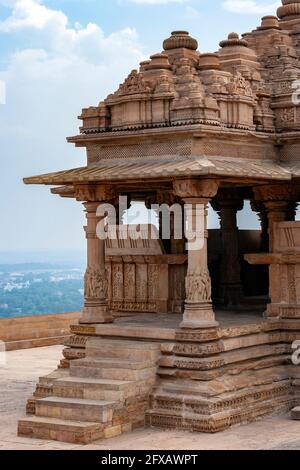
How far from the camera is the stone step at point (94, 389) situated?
42.9 feet

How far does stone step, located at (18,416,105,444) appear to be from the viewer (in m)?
12.4

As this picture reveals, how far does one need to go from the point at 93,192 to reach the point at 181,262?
1828mm

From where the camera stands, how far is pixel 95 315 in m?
15.0

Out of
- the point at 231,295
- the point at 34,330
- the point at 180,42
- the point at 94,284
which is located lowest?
the point at 34,330

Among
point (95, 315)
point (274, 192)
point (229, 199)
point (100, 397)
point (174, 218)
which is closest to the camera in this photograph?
point (100, 397)

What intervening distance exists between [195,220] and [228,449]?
10.2 ft

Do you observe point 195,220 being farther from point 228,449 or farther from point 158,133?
point 228,449

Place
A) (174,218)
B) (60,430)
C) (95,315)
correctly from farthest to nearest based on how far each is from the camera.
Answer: (174,218) < (95,315) < (60,430)

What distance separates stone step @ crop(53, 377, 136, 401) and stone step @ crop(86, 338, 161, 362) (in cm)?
63

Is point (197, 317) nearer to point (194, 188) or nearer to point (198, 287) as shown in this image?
point (198, 287)

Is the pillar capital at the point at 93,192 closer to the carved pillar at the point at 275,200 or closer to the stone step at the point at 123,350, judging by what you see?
the stone step at the point at 123,350

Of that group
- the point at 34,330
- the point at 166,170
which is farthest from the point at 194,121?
the point at 34,330

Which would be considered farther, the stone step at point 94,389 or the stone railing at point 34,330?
the stone railing at point 34,330

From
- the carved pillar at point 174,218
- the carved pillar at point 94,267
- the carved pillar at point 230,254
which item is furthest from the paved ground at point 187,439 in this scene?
the carved pillar at point 230,254
